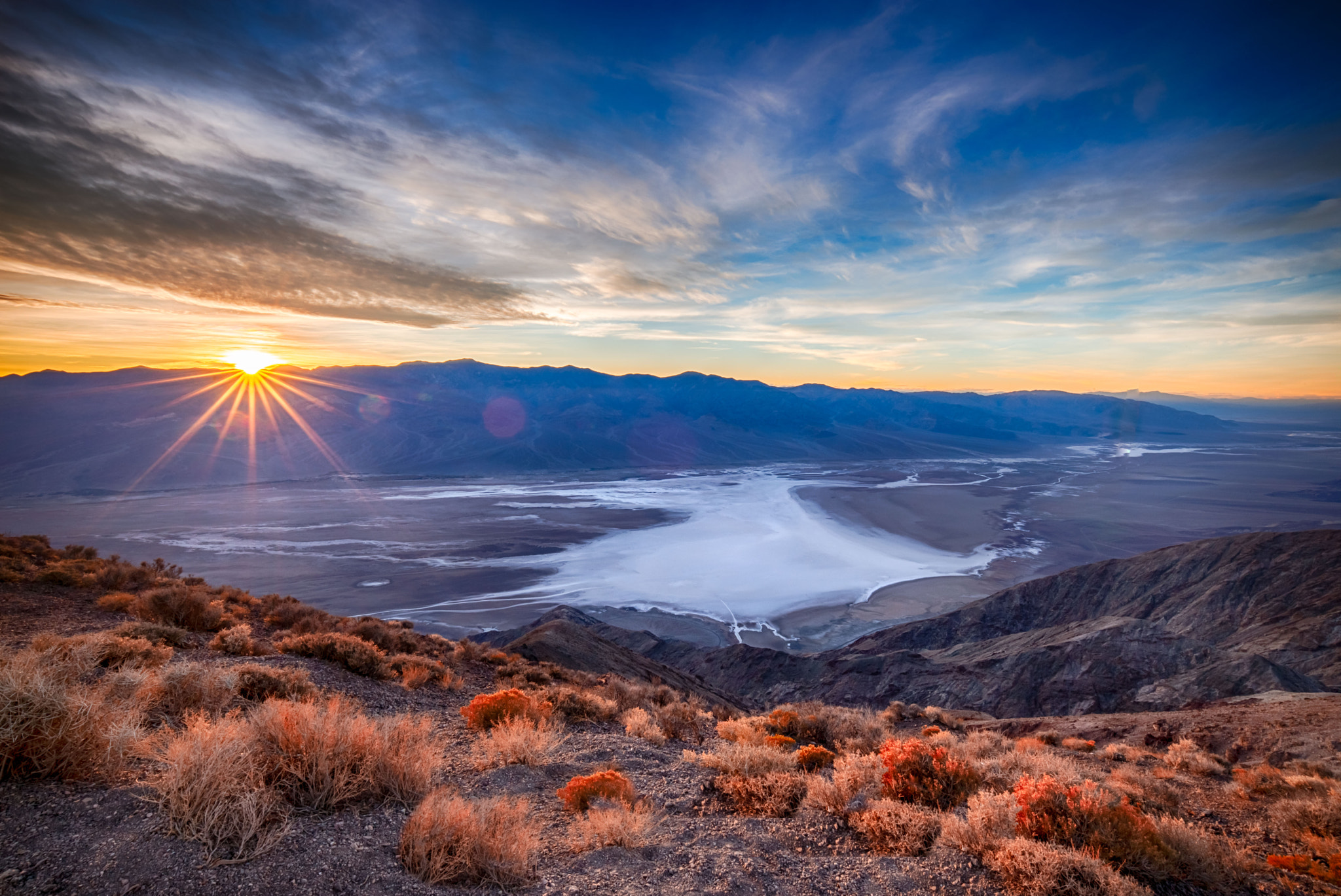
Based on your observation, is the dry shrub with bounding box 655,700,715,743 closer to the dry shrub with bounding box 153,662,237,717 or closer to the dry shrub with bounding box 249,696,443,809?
the dry shrub with bounding box 249,696,443,809

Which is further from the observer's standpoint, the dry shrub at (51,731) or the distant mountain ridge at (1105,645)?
the distant mountain ridge at (1105,645)

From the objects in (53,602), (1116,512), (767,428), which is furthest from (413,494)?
(767,428)

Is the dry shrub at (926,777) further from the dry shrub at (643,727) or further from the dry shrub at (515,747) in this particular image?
the dry shrub at (515,747)

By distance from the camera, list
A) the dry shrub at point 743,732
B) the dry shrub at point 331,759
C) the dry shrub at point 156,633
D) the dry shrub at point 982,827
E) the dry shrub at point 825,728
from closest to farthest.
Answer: the dry shrub at point 331,759, the dry shrub at point 982,827, the dry shrub at point 743,732, the dry shrub at point 156,633, the dry shrub at point 825,728

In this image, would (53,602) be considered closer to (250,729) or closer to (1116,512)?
(250,729)

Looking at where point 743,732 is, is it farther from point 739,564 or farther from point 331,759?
point 739,564

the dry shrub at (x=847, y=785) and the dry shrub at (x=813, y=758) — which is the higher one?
the dry shrub at (x=847, y=785)

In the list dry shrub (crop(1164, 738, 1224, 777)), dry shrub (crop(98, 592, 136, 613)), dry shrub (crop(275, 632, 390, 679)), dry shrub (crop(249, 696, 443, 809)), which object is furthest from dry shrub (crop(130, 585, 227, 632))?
dry shrub (crop(1164, 738, 1224, 777))

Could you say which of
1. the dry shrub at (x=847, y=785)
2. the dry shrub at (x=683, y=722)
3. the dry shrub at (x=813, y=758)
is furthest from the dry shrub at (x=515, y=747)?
the dry shrub at (x=813, y=758)
